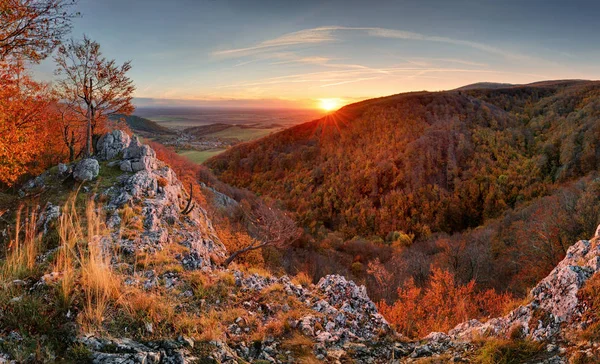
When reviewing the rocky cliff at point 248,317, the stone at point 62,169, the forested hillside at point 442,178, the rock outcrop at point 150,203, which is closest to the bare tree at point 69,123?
the rock outcrop at point 150,203

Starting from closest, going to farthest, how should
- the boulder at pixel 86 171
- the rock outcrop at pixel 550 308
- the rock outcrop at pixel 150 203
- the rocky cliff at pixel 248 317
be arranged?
1. the rocky cliff at pixel 248 317
2. the rock outcrop at pixel 550 308
3. the rock outcrop at pixel 150 203
4. the boulder at pixel 86 171

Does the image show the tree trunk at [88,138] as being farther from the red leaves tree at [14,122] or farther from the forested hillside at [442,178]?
the forested hillside at [442,178]

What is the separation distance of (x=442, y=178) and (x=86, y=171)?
102 m

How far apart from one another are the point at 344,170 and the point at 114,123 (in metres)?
88.6

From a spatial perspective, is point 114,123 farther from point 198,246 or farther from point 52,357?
point 52,357

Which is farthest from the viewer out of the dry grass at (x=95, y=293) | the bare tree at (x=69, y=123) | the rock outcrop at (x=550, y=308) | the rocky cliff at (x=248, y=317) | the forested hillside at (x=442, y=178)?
A: the forested hillside at (x=442, y=178)

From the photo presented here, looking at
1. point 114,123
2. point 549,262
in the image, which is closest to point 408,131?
point 549,262

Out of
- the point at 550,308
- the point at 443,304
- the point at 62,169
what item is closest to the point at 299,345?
the point at 550,308

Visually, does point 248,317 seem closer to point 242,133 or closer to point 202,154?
point 202,154

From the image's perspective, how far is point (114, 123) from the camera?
93.5ft

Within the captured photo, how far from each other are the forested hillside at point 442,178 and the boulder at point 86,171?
3988cm

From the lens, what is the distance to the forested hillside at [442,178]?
43219 mm

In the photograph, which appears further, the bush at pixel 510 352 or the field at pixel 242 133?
the field at pixel 242 133

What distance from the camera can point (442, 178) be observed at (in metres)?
97.3
